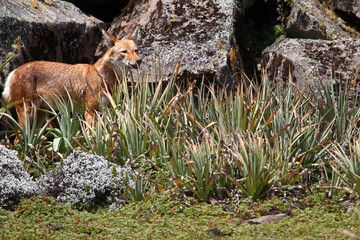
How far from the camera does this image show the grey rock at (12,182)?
5.33 meters

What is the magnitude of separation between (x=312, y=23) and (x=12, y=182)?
22.4 feet

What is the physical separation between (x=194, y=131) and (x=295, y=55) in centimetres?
297

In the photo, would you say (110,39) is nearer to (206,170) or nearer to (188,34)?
(188,34)

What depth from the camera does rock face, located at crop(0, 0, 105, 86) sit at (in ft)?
25.6

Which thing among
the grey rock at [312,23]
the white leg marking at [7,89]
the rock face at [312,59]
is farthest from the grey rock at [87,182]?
the grey rock at [312,23]

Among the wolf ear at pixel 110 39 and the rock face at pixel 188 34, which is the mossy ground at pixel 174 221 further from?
the wolf ear at pixel 110 39

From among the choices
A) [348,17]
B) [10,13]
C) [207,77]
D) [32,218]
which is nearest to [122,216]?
[32,218]

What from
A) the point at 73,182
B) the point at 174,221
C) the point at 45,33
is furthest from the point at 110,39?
the point at 174,221

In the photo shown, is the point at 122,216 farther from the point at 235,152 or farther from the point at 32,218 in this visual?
the point at 235,152

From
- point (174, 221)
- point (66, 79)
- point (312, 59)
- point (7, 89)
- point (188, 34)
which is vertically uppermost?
point (188, 34)

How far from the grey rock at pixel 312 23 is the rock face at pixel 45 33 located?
4.05 m

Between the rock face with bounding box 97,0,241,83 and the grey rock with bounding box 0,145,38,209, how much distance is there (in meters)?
3.18

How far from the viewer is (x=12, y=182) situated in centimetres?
541

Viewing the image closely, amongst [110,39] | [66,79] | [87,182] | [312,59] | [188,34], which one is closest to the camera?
[87,182]
